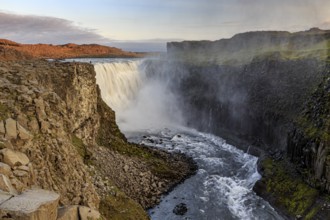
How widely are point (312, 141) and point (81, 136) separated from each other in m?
21.5

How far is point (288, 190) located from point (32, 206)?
26.9 m

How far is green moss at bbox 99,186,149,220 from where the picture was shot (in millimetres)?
23000

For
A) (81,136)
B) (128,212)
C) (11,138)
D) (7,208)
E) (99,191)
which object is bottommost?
(128,212)

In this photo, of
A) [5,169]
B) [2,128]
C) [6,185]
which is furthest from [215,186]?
[6,185]

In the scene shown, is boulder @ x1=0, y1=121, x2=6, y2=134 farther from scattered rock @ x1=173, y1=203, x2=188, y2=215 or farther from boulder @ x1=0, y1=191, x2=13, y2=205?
scattered rock @ x1=173, y1=203, x2=188, y2=215

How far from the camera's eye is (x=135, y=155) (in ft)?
127

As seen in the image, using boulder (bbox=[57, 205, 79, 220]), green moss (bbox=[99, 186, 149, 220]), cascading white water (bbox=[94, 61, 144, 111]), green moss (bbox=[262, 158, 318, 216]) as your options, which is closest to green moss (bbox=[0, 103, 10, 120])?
boulder (bbox=[57, 205, 79, 220])

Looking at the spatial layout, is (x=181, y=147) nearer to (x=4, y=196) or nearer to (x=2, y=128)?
(x=2, y=128)

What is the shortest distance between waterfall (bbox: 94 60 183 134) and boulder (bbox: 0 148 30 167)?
41643 mm

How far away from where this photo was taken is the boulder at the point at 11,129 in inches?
596

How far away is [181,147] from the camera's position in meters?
50.1

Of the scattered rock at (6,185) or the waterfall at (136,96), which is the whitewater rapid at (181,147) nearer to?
the waterfall at (136,96)

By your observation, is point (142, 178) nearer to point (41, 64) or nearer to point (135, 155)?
point (135, 155)

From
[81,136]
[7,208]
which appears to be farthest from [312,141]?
[7,208]
